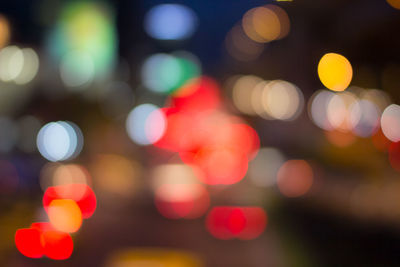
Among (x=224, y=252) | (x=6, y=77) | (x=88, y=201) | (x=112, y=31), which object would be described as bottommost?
(x=224, y=252)

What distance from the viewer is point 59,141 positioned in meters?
13.8

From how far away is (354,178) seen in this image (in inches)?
456

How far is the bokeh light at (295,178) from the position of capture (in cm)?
1468

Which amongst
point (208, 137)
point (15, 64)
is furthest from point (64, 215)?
point (208, 137)

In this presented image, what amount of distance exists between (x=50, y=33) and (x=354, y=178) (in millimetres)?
7214

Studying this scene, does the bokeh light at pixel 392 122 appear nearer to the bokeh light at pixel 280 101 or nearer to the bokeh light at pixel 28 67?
the bokeh light at pixel 28 67

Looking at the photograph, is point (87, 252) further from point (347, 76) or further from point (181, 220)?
point (181, 220)

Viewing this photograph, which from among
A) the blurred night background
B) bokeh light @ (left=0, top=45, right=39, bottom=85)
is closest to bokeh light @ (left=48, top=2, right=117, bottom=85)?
the blurred night background

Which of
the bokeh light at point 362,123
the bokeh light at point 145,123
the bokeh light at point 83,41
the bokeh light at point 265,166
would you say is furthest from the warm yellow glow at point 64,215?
the bokeh light at point 145,123

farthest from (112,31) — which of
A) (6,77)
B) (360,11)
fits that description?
(360,11)

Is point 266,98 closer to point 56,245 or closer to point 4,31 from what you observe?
point 4,31

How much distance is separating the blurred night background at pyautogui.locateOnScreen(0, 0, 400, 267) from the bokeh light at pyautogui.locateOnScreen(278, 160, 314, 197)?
5 centimetres

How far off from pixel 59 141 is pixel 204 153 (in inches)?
232

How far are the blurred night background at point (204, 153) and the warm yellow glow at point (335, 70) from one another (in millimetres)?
24
